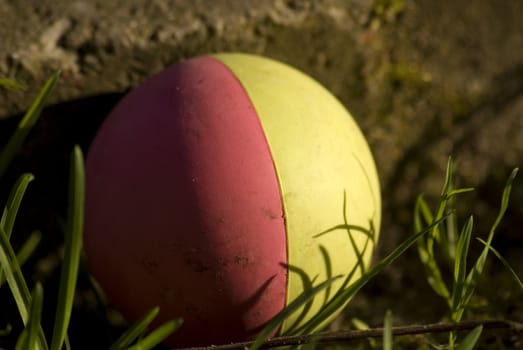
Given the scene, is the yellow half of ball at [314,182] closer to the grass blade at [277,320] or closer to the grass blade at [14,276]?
the grass blade at [277,320]

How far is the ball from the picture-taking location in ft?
5.98

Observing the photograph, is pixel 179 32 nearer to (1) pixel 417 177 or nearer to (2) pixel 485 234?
(1) pixel 417 177

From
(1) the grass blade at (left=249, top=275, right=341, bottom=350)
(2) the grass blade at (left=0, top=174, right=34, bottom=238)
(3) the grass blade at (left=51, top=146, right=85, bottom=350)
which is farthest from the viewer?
(2) the grass blade at (left=0, top=174, right=34, bottom=238)

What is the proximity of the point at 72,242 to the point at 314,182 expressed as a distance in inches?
24.2

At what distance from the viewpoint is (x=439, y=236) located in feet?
6.52

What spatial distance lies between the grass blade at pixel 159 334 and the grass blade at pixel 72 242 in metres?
0.16

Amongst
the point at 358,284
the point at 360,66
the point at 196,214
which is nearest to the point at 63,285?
the point at 196,214

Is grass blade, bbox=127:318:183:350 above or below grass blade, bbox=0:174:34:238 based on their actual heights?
below

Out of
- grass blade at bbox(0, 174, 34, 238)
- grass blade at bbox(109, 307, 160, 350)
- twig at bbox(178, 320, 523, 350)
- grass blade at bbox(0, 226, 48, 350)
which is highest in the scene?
grass blade at bbox(0, 174, 34, 238)

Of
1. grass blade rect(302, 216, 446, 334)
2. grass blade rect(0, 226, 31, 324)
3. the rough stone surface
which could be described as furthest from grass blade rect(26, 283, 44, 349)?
the rough stone surface

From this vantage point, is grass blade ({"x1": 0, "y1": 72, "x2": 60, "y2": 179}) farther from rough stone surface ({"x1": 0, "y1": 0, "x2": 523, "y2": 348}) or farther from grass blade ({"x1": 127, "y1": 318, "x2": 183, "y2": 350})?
grass blade ({"x1": 127, "y1": 318, "x2": 183, "y2": 350})

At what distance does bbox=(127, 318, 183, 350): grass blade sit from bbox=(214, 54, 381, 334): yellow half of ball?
1.43ft

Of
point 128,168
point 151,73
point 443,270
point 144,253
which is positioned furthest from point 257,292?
point 443,270

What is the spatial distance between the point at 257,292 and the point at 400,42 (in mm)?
1302
